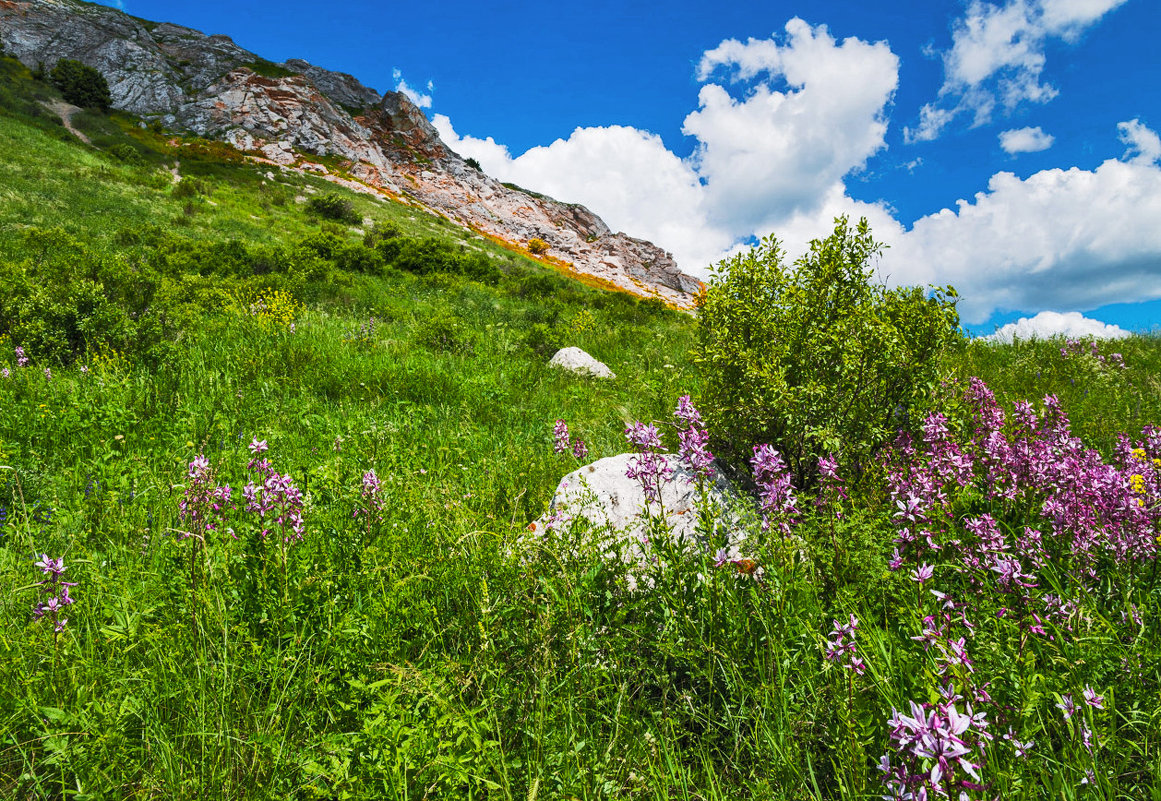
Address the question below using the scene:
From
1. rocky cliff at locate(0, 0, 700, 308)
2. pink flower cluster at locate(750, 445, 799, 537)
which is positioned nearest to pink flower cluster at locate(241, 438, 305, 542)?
pink flower cluster at locate(750, 445, 799, 537)

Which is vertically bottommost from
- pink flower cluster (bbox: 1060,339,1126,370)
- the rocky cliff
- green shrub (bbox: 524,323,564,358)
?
green shrub (bbox: 524,323,564,358)

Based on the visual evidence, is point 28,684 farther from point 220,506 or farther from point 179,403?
point 179,403

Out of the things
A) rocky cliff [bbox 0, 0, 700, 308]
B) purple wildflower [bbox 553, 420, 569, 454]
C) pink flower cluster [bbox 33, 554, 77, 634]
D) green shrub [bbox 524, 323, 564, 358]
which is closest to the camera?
pink flower cluster [bbox 33, 554, 77, 634]

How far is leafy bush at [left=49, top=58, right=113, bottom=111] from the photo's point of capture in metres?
46.9

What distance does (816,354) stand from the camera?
374 centimetres

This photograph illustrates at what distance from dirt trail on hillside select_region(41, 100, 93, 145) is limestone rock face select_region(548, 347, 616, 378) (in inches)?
1666

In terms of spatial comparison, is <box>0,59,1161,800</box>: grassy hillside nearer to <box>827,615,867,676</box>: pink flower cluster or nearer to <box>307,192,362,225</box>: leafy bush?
<box>827,615,867,676</box>: pink flower cluster

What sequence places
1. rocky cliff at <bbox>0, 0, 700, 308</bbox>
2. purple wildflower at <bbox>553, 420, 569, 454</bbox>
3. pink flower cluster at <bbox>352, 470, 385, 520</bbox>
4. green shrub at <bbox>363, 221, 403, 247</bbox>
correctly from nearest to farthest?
1. pink flower cluster at <bbox>352, 470, 385, 520</bbox>
2. purple wildflower at <bbox>553, 420, 569, 454</bbox>
3. green shrub at <bbox>363, 221, 403, 247</bbox>
4. rocky cliff at <bbox>0, 0, 700, 308</bbox>

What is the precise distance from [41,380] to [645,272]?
8845 centimetres

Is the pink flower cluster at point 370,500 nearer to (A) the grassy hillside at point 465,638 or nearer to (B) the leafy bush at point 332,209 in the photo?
(A) the grassy hillside at point 465,638

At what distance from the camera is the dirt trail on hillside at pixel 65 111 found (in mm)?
34312

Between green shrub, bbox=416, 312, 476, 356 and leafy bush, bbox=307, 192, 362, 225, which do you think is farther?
leafy bush, bbox=307, 192, 362, 225

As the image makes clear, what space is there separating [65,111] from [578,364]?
55.7 meters

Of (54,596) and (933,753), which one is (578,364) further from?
(933,753)
